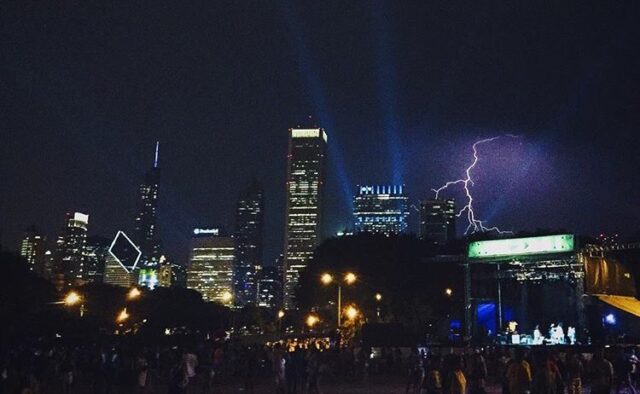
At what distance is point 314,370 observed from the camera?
19.7 m

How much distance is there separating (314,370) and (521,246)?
21787 mm

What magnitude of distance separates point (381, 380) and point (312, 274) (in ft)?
119

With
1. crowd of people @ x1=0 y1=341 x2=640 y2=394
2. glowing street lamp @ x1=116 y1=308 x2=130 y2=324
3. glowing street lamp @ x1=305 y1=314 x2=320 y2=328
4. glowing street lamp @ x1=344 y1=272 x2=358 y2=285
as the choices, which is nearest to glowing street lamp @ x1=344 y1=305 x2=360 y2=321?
glowing street lamp @ x1=344 y1=272 x2=358 y2=285

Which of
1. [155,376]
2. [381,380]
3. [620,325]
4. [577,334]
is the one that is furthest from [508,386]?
[620,325]

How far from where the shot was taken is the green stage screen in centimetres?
3575

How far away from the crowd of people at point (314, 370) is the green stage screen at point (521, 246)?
8.15m

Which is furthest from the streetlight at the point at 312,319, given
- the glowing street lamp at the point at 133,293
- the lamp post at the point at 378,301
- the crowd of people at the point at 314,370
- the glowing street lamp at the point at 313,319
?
the crowd of people at the point at 314,370

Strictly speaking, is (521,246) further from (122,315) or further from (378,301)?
(122,315)

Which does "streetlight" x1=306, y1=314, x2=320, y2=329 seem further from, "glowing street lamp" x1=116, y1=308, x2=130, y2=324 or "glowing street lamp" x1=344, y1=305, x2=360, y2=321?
"glowing street lamp" x1=116, y1=308, x2=130, y2=324

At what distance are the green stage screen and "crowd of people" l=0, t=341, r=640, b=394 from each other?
815cm

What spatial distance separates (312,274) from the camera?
64.9 m

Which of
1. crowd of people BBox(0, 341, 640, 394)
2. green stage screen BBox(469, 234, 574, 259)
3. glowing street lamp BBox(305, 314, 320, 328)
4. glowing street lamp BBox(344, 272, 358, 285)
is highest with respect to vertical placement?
green stage screen BBox(469, 234, 574, 259)

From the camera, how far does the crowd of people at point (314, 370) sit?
1312 cm

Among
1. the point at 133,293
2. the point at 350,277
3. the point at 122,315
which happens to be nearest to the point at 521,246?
the point at 350,277
